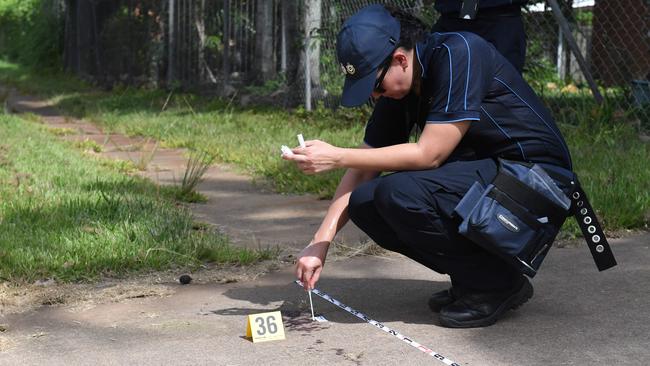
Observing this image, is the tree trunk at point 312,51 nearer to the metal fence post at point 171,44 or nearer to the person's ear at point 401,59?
the metal fence post at point 171,44

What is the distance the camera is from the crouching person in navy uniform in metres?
3.51

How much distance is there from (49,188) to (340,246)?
2.23 meters

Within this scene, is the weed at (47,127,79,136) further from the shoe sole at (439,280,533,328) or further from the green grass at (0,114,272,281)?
the shoe sole at (439,280,533,328)

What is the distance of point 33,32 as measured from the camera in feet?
89.5

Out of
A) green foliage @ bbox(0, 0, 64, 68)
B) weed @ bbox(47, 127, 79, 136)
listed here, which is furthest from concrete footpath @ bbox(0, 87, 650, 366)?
green foliage @ bbox(0, 0, 64, 68)

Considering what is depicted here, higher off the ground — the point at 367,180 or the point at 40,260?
the point at 367,180

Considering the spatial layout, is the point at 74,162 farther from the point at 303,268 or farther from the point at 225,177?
the point at 303,268

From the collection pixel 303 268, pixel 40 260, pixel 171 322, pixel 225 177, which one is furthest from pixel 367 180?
pixel 225 177

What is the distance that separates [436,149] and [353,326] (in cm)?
76

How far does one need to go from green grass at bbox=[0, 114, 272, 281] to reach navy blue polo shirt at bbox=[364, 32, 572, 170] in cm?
144

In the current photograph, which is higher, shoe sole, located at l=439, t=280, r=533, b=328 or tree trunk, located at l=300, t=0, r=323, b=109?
tree trunk, located at l=300, t=0, r=323, b=109

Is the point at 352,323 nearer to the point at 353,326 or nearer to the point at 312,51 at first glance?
the point at 353,326

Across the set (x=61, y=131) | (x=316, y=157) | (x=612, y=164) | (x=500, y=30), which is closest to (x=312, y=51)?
Result: (x=61, y=131)

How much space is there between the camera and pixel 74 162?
7.71 m
